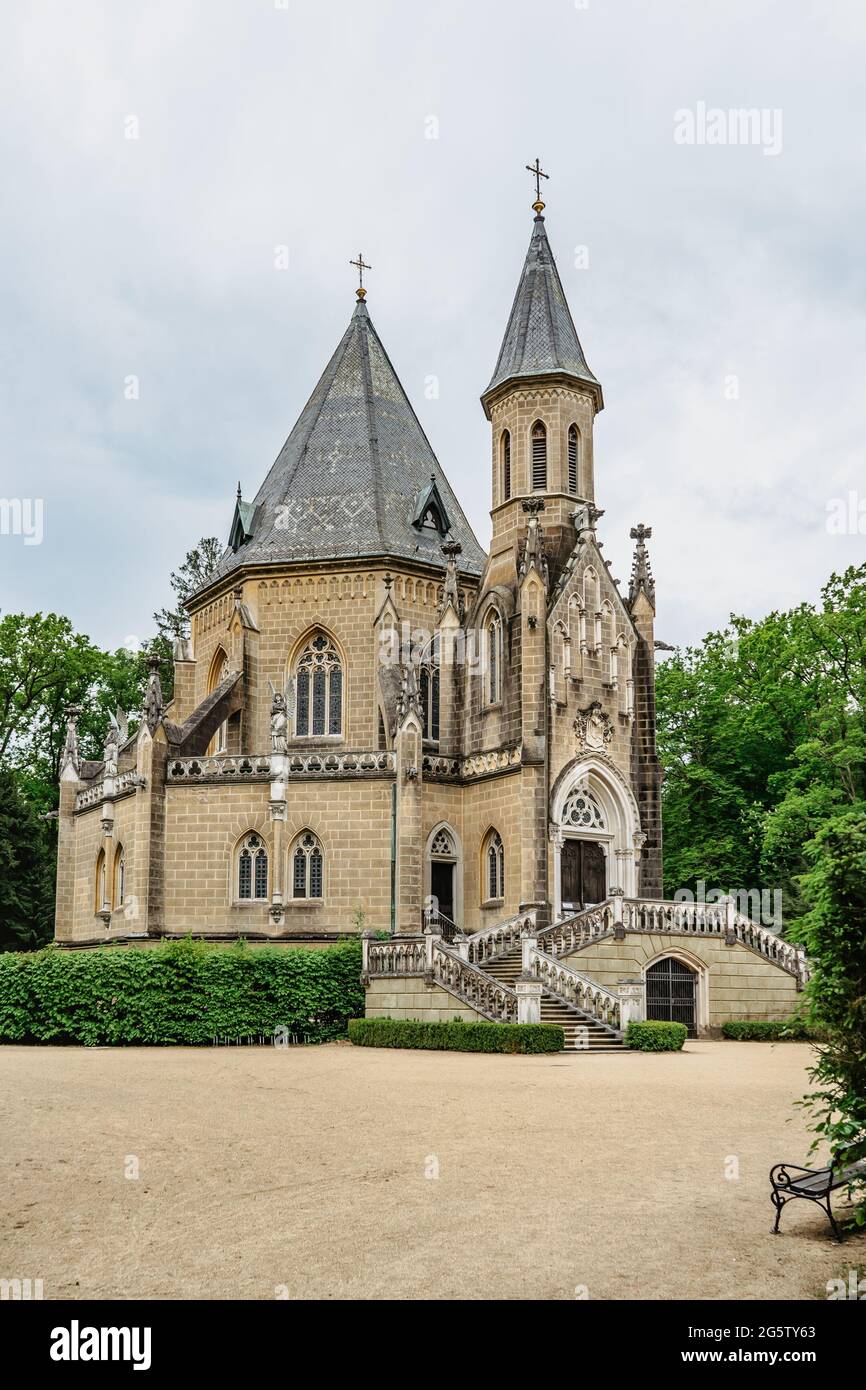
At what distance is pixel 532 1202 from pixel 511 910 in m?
25.6

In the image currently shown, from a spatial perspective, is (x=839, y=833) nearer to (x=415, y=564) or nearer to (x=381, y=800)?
(x=381, y=800)

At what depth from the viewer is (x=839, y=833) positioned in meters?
9.84

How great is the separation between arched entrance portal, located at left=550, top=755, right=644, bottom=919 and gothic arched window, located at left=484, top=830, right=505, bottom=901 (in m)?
1.70

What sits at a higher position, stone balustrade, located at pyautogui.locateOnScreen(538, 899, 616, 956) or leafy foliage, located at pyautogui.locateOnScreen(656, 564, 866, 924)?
leafy foliage, located at pyautogui.locateOnScreen(656, 564, 866, 924)

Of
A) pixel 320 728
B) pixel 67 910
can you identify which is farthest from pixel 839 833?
pixel 67 910

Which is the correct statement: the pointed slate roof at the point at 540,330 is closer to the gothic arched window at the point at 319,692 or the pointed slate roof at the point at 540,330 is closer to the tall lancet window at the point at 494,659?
the tall lancet window at the point at 494,659

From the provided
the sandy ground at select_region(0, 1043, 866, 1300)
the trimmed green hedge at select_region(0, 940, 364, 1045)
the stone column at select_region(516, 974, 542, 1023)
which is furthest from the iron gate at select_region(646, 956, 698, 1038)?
the sandy ground at select_region(0, 1043, 866, 1300)

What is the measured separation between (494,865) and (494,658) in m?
5.99

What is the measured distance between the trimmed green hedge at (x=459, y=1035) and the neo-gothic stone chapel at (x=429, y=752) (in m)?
1.46

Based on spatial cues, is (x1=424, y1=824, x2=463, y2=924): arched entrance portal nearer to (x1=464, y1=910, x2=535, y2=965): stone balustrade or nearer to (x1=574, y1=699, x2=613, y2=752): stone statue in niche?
(x1=574, y1=699, x2=613, y2=752): stone statue in niche

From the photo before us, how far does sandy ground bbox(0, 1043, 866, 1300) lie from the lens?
8695 mm

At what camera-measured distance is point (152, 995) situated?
28.8 m

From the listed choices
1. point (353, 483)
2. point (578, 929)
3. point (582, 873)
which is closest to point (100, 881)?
point (353, 483)

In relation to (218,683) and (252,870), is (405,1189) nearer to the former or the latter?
(252,870)
